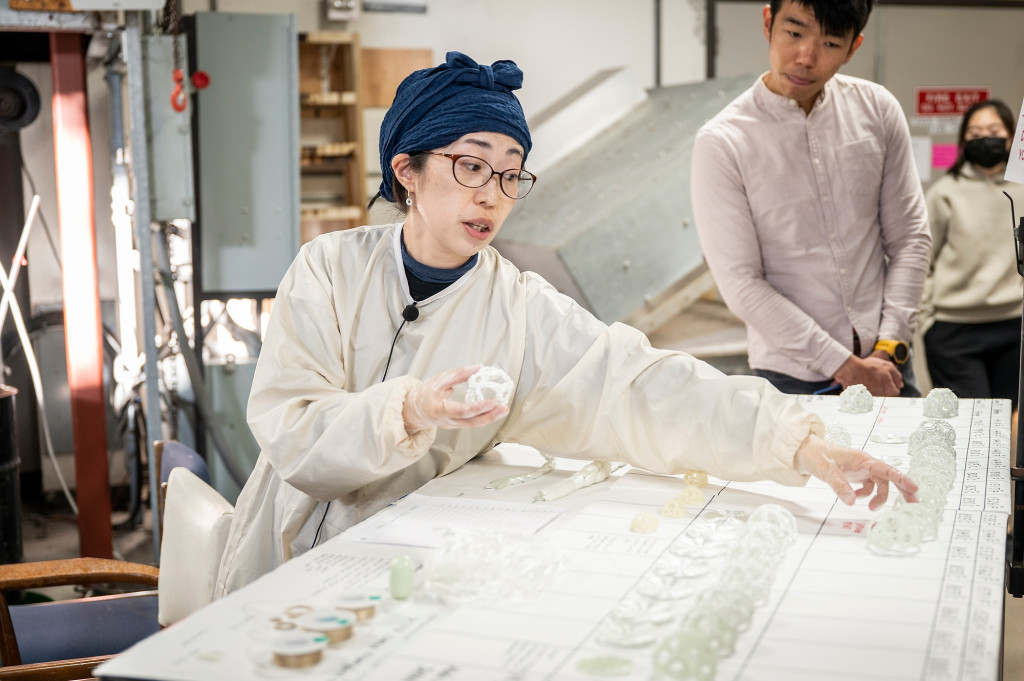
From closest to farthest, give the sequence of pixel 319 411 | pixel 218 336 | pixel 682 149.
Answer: pixel 319 411 → pixel 218 336 → pixel 682 149

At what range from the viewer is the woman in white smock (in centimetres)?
156

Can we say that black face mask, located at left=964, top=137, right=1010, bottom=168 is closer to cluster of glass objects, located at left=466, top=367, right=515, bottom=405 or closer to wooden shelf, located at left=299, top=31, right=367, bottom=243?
wooden shelf, located at left=299, top=31, right=367, bottom=243

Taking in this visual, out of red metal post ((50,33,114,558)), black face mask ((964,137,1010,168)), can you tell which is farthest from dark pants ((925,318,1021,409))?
red metal post ((50,33,114,558))

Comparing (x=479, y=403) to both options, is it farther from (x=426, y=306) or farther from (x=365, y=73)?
(x=365, y=73)

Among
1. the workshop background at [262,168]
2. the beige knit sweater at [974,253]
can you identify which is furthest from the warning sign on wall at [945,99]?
the beige knit sweater at [974,253]

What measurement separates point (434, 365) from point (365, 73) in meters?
3.33

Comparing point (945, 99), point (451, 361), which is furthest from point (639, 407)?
point (945, 99)

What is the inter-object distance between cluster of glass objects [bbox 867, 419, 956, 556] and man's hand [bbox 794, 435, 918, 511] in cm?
3

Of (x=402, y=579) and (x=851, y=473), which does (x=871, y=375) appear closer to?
(x=851, y=473)

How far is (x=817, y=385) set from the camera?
2518 millimetres

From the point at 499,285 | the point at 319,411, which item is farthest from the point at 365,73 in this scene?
the point at 319,411

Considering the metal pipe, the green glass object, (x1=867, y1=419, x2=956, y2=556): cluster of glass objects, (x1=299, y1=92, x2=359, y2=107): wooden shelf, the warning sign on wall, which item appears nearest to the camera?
the green glass object

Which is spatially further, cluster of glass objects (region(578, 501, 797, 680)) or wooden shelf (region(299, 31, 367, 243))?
wooden shelf (region(299, 31, 367, 243))

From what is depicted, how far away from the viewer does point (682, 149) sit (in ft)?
13.3
